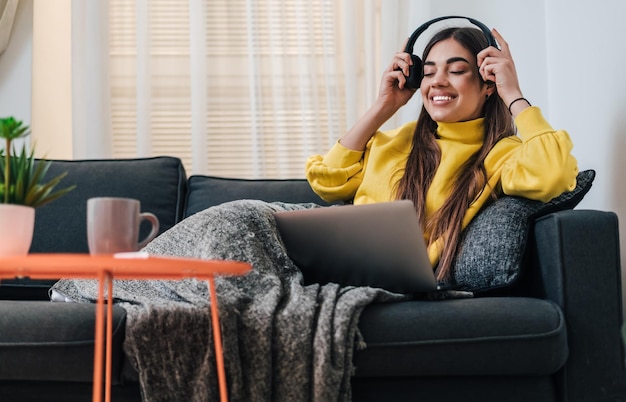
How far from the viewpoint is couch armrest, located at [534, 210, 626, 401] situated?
1446 mm

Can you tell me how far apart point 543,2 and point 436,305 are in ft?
5.36

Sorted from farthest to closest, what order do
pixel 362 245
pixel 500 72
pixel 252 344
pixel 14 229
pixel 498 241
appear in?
pixel 500 72
pixel 498 241
pixel 362 245
pixel 252 344
pixel 14 229

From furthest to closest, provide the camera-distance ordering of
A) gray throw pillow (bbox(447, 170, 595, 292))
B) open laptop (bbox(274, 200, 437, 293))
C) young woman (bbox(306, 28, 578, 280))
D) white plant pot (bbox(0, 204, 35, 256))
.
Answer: young woman (bbox(306, 28, 578, 280)), gray throw pillow (bbox(447, 170, 595, 292)), open laptop (bbox(274, 200, 437, 293)), white plant pot (bbox(0, 204, 35, 256))

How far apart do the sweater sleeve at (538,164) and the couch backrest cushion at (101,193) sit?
94cm

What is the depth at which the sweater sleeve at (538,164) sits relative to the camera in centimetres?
164

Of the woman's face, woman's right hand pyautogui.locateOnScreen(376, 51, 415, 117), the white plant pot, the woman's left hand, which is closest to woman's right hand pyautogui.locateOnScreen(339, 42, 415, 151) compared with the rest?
woman's right hand pyautogui.locateOnScreen(376, 51, 415, 117)

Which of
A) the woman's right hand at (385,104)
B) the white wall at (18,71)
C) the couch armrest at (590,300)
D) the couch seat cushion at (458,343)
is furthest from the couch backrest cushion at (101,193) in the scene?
the couch armrest at (590,300)

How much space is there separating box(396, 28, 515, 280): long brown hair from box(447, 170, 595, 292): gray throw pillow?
1.6 inches

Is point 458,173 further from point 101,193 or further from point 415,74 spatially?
point 101,193

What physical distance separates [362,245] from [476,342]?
0.28 meters

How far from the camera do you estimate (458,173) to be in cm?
188

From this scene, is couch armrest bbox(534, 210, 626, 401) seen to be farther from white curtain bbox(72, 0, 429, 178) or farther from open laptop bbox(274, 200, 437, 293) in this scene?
white curtain bbox(72, 0, 429, 178)

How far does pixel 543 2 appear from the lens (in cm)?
266

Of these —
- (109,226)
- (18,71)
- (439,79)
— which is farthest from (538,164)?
(18,71)
